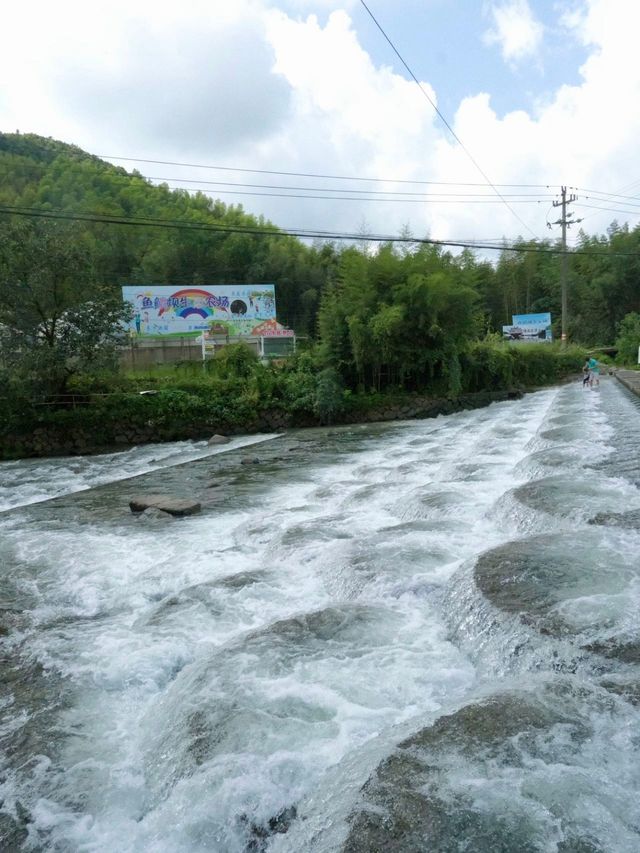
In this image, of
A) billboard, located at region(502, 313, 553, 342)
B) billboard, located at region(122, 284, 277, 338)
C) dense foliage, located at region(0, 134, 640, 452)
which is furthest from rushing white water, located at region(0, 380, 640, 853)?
billboard, located at region(502, 313, 553, 342)

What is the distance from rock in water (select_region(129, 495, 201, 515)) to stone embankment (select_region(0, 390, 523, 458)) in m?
7.45

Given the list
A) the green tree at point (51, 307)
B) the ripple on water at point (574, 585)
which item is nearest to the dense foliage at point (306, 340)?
the green tree at point (51, 307)

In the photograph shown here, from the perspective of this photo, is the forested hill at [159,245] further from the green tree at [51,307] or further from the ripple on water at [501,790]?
the ripple on water at [501,790]

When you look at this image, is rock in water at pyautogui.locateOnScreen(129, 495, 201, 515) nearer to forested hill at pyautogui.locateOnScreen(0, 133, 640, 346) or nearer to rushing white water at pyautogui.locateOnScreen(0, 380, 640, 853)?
rushing white water at pyautogui.locateOnScreen(0, 380, 640, 853)

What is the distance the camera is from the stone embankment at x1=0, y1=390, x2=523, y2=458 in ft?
54.3

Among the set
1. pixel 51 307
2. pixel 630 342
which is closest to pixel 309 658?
pixel 51 307

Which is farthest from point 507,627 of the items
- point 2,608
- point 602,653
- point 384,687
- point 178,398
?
point 178,398

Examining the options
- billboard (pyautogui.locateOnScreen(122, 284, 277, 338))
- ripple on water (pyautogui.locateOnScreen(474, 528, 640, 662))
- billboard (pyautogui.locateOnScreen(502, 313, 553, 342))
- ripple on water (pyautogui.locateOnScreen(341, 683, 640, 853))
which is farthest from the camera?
billboard (pyautogui.locateOnScreen(502, 313, 553, 342))

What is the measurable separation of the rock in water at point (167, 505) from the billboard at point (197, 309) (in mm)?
21542

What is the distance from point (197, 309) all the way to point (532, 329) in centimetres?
2058

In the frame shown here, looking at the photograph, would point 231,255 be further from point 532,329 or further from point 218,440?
point 218,440

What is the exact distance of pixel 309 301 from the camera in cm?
4206

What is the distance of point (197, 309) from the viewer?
30.8 metres

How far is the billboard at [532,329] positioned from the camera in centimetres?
3791
